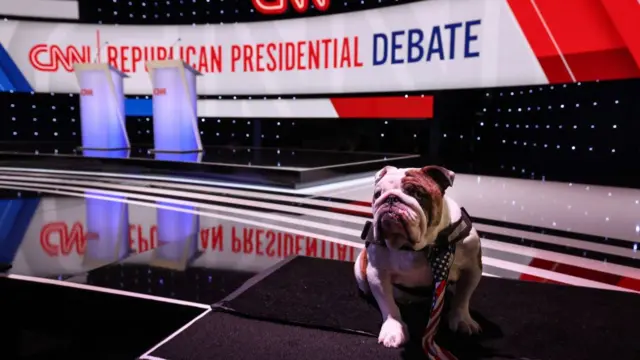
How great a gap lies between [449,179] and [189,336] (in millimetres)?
848

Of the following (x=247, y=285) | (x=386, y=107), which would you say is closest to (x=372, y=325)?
(x=247, y=285)

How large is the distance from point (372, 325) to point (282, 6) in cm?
896

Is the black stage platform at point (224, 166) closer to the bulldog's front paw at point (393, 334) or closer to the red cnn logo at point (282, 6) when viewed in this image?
the red cnn logo at point (282, 6)

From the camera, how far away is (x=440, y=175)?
49.9 inches

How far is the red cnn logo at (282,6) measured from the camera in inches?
354

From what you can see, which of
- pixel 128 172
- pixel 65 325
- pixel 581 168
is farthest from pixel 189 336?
pixel 581 168

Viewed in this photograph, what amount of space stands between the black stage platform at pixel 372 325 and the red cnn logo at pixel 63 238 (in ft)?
4.77

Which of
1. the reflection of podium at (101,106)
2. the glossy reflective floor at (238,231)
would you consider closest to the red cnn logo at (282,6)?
the reflection of podium at (101,106)

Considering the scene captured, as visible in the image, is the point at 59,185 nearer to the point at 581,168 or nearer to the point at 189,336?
the point at 189,336

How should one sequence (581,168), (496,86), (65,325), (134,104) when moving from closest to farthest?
(65,325) < (581,168) < (496,86) < (134,104)

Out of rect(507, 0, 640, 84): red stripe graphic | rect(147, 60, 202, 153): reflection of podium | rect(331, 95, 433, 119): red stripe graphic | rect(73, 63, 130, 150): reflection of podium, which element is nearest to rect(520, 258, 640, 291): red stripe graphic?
rect(507, 0, 640, 84): red stripe graphic

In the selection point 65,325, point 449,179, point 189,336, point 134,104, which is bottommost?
point 65,325

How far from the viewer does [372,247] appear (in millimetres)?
1335

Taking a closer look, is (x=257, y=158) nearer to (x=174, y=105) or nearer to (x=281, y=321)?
(x=174, y=105)
